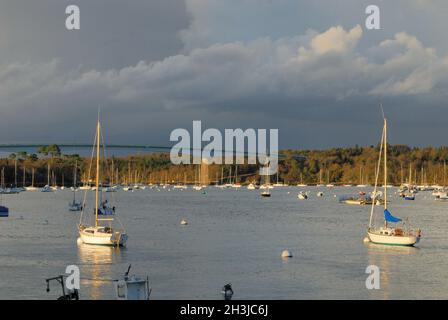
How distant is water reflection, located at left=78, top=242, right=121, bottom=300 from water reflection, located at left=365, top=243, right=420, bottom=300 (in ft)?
32.2

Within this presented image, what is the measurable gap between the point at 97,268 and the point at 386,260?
14272 mm

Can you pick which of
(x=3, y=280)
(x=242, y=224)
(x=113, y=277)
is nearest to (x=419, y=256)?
(x=113, y=277)

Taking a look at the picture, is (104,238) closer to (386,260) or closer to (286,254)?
(286,254)

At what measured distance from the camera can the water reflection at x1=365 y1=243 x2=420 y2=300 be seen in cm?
2755

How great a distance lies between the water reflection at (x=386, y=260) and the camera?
27.5 m

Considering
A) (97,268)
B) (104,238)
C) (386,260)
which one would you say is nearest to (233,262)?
(97,268)

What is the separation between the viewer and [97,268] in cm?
3275

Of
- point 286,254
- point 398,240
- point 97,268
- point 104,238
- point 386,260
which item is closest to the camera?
point 97,268

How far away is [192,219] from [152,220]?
13.5 ft

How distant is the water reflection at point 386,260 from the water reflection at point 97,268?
9825 mm

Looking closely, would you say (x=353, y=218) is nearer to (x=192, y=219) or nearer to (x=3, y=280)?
(x=192, y=219)

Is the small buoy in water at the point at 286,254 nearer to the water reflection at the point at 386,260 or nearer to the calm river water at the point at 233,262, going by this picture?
the calm river water at the point at 233,262

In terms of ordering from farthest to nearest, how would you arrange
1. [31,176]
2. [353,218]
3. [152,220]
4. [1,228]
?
[31,176] → [353,218] → [152,220] → [1,228]
